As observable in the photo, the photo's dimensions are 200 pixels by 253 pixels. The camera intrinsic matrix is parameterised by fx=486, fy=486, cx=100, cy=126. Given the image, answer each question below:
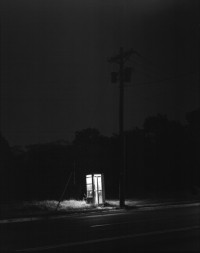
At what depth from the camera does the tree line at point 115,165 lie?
121 ft

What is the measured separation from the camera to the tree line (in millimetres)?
37031

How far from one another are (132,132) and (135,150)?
22.9 feet

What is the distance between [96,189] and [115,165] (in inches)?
655

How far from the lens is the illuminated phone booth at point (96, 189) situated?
1039 inches

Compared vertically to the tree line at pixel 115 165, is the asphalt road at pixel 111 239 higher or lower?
lower

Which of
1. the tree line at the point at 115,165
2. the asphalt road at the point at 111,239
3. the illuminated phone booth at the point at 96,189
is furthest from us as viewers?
the tree line at the point at 115,165

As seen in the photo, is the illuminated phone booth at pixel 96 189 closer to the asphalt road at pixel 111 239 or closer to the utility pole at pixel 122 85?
the utility pole at pixel 122 85

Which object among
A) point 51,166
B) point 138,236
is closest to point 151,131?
point 51,166

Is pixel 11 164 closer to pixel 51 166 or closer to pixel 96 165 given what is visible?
pixel 51 166

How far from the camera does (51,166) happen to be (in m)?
40.5

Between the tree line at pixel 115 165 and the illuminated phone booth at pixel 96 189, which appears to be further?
the tree line at pixel 115 165

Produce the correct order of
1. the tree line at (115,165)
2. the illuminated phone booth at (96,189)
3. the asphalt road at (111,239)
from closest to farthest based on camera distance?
the asphalt road at (111,239) < the illuminated phone booth at (96,189) < the tree line at (115,165)

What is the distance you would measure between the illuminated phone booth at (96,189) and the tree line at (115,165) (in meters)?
4.99

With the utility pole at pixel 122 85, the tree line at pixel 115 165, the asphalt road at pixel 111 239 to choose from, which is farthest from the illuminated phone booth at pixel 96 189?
the asphalt road at pixel 111 239
